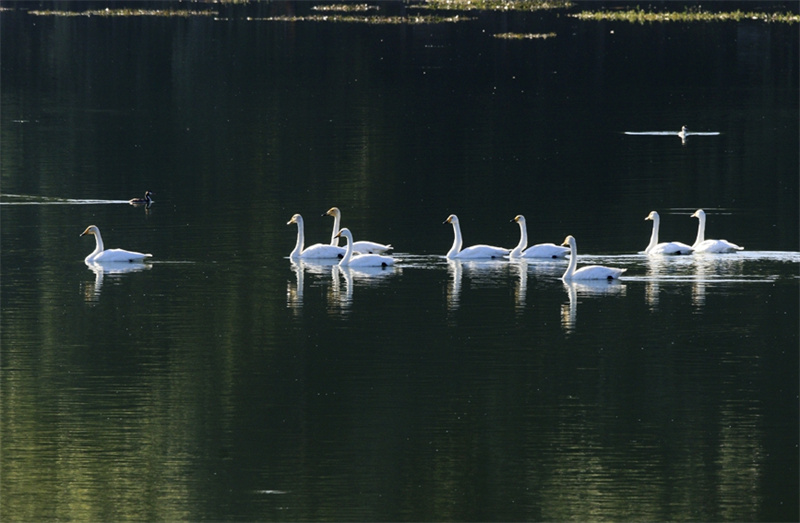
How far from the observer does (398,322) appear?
32.3m

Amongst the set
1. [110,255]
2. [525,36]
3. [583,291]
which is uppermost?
[525,36]

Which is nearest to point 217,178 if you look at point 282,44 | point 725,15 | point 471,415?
point 471,415

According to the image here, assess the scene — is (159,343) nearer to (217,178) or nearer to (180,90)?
(217,178)

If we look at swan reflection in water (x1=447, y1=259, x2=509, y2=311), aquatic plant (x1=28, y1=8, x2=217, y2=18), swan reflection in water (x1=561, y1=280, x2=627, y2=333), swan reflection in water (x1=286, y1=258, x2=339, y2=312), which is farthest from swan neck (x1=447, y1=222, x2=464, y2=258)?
aquatic plant (x1=28, y1=8, x2=217, y2=18)

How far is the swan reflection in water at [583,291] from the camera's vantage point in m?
33.2

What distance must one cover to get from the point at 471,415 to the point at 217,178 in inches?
1205

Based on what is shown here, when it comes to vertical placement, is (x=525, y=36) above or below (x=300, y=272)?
above

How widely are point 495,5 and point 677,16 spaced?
1844cm

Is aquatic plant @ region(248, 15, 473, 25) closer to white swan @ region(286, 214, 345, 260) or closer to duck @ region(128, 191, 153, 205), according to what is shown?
duck @ region(128, 191, 153, 205)

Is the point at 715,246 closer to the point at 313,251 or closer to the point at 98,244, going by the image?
the point at 313,251

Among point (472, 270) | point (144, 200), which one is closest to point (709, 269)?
point (472, 270)

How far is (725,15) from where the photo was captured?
417 feet

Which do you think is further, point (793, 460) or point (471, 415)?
point (471, 415)

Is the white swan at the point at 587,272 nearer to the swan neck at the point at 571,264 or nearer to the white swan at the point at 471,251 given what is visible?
the swan neck at the point at 571,264
